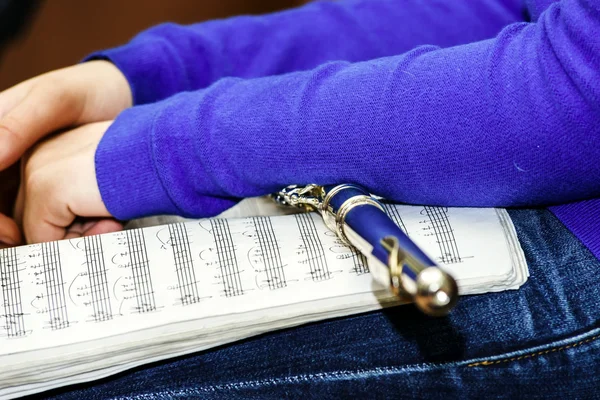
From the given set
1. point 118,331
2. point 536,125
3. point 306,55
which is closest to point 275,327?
point 118,331

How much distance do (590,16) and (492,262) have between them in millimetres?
153

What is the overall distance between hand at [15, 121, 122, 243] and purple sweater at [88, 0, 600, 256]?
15 mm

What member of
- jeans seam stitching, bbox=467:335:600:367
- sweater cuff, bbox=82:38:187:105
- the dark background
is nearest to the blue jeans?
jeans seam stitching, bbox=467:335:600:367

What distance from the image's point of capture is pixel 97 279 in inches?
16.6

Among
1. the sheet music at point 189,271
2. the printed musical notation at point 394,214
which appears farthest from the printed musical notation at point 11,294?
the printed musical notation at point 394,214

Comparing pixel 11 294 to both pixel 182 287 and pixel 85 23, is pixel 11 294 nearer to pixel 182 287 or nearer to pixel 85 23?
pixel 182 287

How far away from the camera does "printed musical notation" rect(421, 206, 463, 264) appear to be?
0.42 m

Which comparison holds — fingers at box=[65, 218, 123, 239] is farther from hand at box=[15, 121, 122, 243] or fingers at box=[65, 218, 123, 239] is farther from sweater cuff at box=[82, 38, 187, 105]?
sweater cuff at box=[82, 38, 187, 105]

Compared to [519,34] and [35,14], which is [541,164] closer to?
[519,34]

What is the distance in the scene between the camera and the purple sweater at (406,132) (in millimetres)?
391

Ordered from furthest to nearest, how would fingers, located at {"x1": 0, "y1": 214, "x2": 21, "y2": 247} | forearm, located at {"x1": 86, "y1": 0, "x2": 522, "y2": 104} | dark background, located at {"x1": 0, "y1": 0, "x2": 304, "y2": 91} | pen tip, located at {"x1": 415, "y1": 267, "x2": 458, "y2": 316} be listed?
1. dark background, located at {"x1": 0, "y1": 0, "x2": 304, "y2": 91}
2. forearm, located at {"x1": 86, "y1": 0, "x2": 522, "y2": 104}
3. fingers, located at {"x1": 0, "y1": 214, "x2": 21, "y2": 247}
4. pen tip, located at {"x1": 415, "y1": 267, "x2": 458, "y2": 316}

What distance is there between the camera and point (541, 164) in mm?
402

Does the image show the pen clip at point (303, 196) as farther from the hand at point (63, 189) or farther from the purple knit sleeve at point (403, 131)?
the hand at point (63, 189)

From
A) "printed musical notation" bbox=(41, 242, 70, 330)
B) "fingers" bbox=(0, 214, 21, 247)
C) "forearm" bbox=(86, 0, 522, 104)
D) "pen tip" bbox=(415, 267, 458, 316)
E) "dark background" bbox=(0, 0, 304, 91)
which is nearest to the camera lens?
"pen tip" bbox=(415, 267, 458, 316)
